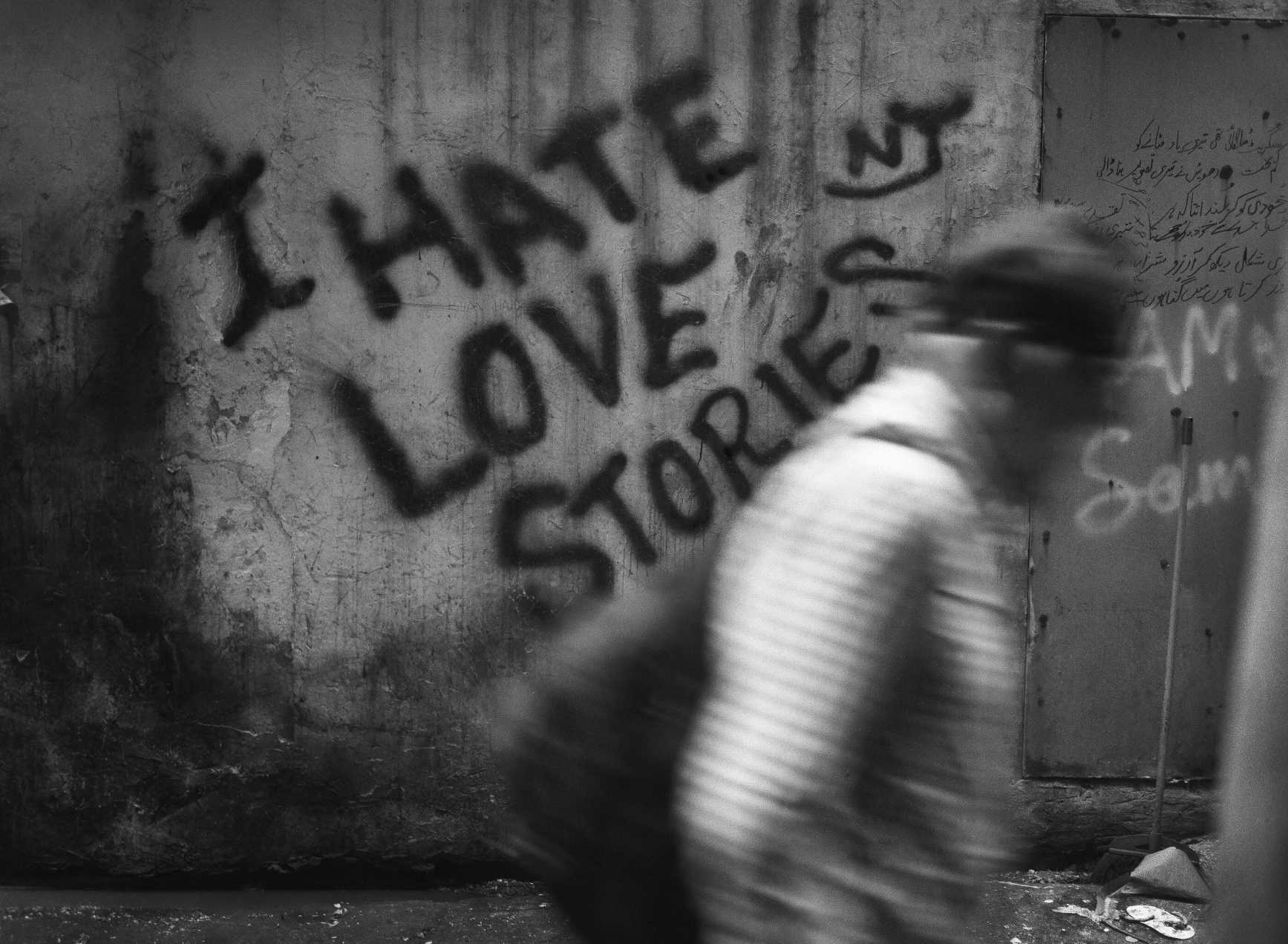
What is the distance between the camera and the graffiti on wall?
402 centimetres

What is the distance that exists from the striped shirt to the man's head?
0.21 metres

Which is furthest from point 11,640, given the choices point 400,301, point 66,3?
point 66,3

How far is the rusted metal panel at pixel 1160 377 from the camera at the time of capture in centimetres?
407

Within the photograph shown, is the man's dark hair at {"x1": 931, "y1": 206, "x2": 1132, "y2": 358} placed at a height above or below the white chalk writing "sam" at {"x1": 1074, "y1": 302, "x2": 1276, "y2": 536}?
above

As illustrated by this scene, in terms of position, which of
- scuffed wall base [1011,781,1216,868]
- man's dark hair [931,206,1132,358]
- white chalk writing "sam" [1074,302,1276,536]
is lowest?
scuffed wall base [1011,781,1216,868]

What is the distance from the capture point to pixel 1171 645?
13.4 feet

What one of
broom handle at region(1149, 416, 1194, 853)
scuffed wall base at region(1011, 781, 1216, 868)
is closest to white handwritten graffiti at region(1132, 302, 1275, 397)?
broom handle at region(1149, 416, 1194, 853)

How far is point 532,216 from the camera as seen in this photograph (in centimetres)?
404

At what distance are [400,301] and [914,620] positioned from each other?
2789 millimetres

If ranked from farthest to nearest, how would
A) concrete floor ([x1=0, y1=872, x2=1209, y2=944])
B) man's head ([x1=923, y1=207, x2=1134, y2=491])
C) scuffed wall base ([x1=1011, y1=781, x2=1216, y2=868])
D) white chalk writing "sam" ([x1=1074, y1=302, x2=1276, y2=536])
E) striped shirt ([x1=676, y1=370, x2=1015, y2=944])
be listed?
scuffed wall base ([x1=1011, y1=781, x2=1216, y2=868]), white chalk writing "sam" ([x1=1074, y1=302, x2=1276, y2=536]), concrete floor ([x1=0, y1=872, x2=1209, y2=944]), man's head ([x1=923, y1=207, x2=1134, y2=491]), striped shirt ([x1=676, y1=370, x2=1015, y2=944])

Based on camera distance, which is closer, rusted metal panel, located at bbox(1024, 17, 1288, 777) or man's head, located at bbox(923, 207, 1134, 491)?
man's head, located at bbox(923, 207, 1134, 491)

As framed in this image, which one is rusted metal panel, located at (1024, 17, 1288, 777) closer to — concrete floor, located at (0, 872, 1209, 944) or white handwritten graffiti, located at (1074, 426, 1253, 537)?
white handwritten graffiti, located at (1074, 426, 1253, 537)

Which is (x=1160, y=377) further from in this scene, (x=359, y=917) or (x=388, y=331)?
(x=359, y=917)

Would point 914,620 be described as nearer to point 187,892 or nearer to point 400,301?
point 400,301
